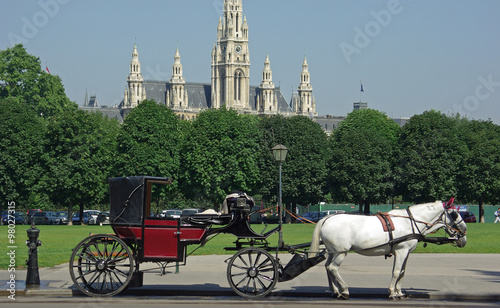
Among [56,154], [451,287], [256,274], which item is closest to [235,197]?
[256,274]

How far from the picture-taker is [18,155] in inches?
2650

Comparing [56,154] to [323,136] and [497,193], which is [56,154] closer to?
[323,136]

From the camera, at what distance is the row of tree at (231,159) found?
67875 mm

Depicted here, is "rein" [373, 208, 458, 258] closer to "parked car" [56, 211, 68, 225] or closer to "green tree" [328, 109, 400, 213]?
"green tree" [328, 109, 400, 213]

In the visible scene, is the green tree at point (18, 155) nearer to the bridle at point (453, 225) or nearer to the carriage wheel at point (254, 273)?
the carriage wheel at point (254, 273)

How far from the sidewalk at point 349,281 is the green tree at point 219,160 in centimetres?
4777

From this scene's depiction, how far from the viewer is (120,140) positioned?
73.6m

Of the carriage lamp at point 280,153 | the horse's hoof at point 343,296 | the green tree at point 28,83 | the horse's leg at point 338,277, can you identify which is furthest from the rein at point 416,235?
the green tree at point 28,83

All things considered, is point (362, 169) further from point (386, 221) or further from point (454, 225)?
point (386, 221)

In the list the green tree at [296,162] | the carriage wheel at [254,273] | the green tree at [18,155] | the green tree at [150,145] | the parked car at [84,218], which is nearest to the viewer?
the carriage wheel at [254,273]

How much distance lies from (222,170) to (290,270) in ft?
188

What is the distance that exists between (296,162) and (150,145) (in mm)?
14089

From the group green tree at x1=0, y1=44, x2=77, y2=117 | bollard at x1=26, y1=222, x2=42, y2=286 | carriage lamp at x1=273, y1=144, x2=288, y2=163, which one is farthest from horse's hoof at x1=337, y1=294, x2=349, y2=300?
green tree at x1=0, y1=44, x2=77, y2=117

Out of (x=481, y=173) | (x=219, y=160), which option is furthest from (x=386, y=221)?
(x=481, y=173)
